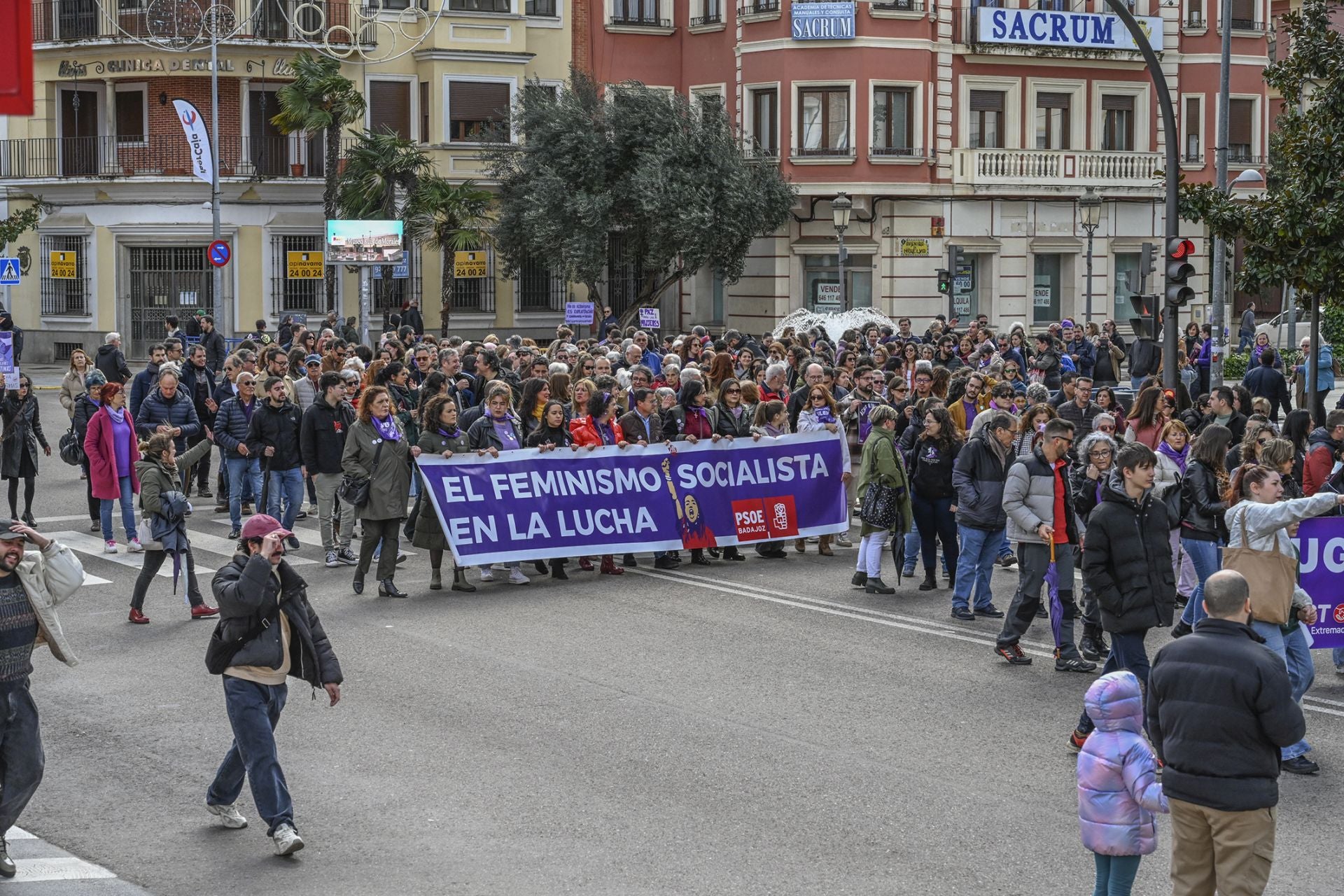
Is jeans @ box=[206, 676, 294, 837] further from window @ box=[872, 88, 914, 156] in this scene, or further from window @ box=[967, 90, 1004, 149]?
window @ box=[967, 90, 1004, 149]

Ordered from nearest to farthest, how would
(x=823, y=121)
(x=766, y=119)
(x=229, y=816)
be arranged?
(x=229, y=816) < (x=823, y=121) < (x=766, y=119)

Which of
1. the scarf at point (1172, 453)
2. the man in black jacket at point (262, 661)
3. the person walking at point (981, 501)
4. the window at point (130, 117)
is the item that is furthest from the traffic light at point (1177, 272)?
the window at point (130, 117)

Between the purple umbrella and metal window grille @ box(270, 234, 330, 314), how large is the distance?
32785 millimetres

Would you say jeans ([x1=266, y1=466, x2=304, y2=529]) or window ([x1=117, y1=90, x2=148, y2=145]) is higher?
window ([x1=117, y1=90, x2=148, y2=145])

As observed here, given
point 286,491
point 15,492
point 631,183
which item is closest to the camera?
point 286,491

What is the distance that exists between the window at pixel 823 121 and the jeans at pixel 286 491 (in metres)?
26.7

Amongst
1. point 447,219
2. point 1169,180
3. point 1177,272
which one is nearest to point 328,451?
point 1177,272

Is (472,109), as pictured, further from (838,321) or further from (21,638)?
(21,638)

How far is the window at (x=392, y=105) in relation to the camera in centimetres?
4409

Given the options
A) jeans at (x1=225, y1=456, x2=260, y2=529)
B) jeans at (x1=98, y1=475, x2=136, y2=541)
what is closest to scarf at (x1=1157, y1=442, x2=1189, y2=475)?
jeans at (x1=225, y1=456, x2=260, y2=529)

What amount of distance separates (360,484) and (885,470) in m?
4.61

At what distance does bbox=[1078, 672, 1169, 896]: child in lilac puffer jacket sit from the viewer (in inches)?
284

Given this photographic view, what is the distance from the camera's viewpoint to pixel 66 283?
144 ft

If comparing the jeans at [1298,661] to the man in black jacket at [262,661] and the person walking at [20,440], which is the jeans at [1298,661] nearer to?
the man in black jacket at [262,661]
